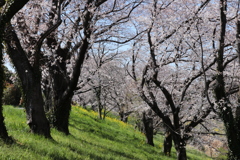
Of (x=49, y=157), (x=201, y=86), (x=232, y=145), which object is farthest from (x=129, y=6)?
(x=49, y=157)

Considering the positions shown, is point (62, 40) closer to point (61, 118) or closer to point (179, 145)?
point (61, 118)

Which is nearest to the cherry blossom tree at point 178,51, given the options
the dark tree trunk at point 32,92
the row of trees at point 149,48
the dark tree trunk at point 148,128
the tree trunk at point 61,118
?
the row of trees at point 149,48

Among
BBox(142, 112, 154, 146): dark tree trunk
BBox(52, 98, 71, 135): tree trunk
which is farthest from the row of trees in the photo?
BBox(142, 112, 154, 146): dark tree trunk

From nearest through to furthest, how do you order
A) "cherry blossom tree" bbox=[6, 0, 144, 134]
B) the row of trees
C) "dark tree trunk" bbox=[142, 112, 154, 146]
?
1. the row of trees
2. "cherry blossom tree" bbox=[6, 0, 144, 134]
3. "dark tree trunk" bbox=[142, 112, 154, 146]

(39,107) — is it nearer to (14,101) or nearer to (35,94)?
(35,94)

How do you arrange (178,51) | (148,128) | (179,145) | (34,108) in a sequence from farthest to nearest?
(148,128) < (178,51) < (179,145) < (34,108)

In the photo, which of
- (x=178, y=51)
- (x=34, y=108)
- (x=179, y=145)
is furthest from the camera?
(x=178, y=51)

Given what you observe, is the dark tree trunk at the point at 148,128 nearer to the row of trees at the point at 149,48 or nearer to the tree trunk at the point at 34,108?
the row of trees at the point at 149,48

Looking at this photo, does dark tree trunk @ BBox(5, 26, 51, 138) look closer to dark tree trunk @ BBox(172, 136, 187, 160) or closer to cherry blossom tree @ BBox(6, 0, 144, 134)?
cherry blossom tree @ BBox(6, 0, 144, 134)

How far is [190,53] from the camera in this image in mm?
10602

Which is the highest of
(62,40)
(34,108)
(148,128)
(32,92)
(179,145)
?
(62,40)

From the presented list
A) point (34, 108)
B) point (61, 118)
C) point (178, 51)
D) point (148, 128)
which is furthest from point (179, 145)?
point (148, 128)

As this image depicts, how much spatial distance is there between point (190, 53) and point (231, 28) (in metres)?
1.92

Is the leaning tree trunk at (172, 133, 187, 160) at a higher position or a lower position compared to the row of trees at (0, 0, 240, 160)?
lower
